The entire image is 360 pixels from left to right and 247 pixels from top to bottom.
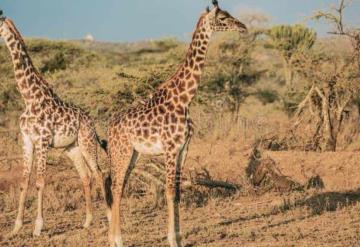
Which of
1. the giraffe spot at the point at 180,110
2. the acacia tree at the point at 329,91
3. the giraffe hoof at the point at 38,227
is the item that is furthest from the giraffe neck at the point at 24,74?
the acacia tree at the point at 329,91

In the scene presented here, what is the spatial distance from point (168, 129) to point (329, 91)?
7.35m

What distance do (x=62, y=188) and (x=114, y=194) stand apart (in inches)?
169

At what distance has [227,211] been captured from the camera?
9594mm

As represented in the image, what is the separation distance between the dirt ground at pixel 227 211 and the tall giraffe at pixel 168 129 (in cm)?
53

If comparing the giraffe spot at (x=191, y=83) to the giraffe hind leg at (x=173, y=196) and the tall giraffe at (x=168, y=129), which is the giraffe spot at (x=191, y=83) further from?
the giraffe hind leg at (x=173, y=196)

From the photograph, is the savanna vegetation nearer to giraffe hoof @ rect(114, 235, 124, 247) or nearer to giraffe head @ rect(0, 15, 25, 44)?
giraffe hoof @ rect(114, 235, 124, 247)

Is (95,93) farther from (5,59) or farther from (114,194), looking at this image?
(114,194)

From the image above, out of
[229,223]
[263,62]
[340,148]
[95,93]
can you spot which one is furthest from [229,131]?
[263,62]

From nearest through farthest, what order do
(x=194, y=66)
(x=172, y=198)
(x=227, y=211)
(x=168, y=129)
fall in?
(x=172, y=198) → (x=168, y=129) → (x=194, y=66) → (x=227, y=211)

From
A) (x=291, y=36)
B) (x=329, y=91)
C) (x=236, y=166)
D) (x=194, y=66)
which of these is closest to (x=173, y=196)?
(x=194, y=66)

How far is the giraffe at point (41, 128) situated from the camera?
28.4 ft

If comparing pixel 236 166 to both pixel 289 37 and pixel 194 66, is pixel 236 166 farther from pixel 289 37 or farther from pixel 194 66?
pixel 289 37

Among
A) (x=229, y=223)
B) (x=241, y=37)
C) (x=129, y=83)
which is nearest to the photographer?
(x=229, y=223)

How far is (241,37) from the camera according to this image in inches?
968
